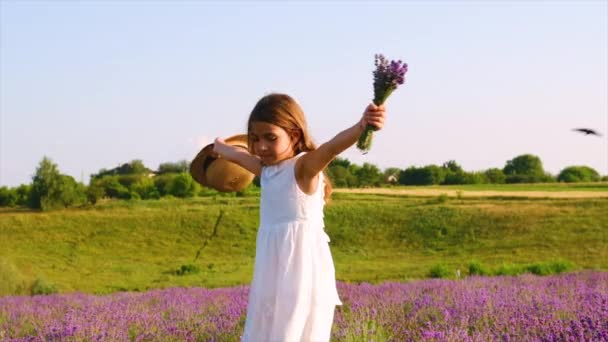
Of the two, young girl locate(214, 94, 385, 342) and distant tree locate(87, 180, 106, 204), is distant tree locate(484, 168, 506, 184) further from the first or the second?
young girl locate(214, 94, 385, 342)

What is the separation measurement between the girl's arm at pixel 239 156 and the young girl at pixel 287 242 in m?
0.19

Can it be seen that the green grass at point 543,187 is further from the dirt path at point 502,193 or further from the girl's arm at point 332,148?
the girl's arm at point 332,148

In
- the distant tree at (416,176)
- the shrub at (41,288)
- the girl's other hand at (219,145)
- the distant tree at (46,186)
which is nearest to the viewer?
the girl's other hand at (219,145)

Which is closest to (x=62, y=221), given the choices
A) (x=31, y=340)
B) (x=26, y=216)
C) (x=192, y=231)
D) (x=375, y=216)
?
(x=26, y=216)

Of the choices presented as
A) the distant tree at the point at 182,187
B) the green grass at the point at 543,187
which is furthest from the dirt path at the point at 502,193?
the distant tree at the point at 182,187

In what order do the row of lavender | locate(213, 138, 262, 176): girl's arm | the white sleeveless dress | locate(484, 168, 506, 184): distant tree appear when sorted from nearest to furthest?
the white sleeveless dress < locate(213, 138, 262, 176): girl's arm < the row of lavender < locate(484, 168, 506, 184): distant tree

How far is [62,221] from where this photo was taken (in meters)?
39.5

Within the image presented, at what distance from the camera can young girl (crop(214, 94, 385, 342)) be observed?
310cm

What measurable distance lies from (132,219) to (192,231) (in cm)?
348

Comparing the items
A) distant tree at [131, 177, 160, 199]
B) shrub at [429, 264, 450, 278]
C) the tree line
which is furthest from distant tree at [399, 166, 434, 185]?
shrub at [429, 264, 450, 278]

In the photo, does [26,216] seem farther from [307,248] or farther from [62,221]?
[307,248]

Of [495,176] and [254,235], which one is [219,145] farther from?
[495,176]

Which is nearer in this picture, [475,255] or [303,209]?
[303,209]

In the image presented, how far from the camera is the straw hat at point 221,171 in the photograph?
12.6ft
